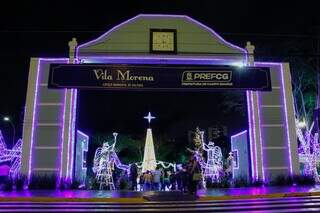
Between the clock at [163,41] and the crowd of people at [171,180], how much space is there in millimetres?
6540

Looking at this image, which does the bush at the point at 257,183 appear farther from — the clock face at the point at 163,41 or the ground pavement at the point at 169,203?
the clock face at the point at 163,41

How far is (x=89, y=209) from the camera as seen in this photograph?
1189cm

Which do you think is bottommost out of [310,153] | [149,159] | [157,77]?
[149,159]

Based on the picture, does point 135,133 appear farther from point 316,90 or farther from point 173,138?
point 316,90

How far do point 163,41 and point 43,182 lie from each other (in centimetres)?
972

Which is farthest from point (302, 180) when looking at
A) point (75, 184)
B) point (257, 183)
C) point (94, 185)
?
point (75, 184)

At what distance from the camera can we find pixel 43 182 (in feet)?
68.8

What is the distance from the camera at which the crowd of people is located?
56.9 feet

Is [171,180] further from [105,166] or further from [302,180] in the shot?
[302,180]

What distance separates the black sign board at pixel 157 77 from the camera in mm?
22281

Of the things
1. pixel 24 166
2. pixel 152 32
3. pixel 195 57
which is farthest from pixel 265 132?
pixel 24 166

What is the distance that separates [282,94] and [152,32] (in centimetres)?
794

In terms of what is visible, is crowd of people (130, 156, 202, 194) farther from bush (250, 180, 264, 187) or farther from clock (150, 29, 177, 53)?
clock (150, 29, 177, 53)

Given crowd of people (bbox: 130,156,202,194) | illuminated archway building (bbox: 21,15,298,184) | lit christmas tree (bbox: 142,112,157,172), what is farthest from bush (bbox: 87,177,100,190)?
lit christmas tree (bbox: 142,112,157,172)
